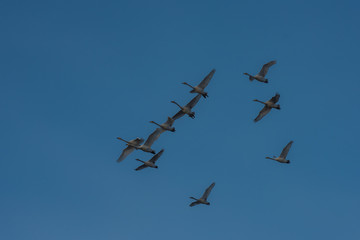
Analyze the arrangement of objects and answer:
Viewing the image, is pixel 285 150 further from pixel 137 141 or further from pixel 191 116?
pixel 137 141

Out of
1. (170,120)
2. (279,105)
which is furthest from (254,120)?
(170,120)

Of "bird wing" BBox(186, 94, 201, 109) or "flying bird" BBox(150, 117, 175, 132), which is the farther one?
"flying bird" BBox(150, 117, 175, 132)

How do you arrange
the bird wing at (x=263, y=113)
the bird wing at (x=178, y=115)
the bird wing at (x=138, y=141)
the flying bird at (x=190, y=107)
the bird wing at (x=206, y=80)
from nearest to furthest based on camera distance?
the bird wing at (x=206, y=80) < the flying bird at (x=190, y=107) < the bird wing at (x=138, y=141) < the bird wing at (x=178, y=115) < the bird wing at (x=263, y=113)

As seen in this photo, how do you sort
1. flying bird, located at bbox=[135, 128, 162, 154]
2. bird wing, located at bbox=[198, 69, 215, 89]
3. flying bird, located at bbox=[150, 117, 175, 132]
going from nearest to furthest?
bird wing, located at bbox=[198, 69, 215, 89], flying bird, located at bbox=[135, 128, 162, 154], flying bird, located at bbox=[150, 117, 175, 132]

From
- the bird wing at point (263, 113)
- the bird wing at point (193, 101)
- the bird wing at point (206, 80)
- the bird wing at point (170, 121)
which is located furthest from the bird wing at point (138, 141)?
the bird wing at point (263, 113)

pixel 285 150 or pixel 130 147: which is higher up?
pixel 285 150

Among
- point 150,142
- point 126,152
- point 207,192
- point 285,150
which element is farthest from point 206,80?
point 207,192

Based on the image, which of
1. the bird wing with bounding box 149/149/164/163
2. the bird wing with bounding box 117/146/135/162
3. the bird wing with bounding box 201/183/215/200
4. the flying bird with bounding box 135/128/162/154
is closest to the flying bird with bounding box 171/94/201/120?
the flying bird with bounding box 135/128/162/154

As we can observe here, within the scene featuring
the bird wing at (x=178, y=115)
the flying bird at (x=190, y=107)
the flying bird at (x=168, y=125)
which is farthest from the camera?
the flying bird at (x=168, y=125)

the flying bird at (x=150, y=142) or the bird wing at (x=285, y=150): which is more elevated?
the bird wing at (x=285, y=150)

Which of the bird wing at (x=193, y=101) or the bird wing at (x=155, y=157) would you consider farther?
the bird wing at (x=155, y=157)

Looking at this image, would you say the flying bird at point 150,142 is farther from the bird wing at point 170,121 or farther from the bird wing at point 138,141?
the bird wing at point 170,121

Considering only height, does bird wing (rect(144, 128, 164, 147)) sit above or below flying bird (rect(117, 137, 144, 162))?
above

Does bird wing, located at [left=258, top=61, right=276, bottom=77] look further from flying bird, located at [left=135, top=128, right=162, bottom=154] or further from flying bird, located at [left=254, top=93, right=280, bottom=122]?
flying bird, located at [left=135, top=128, right=162, bottom=154]
